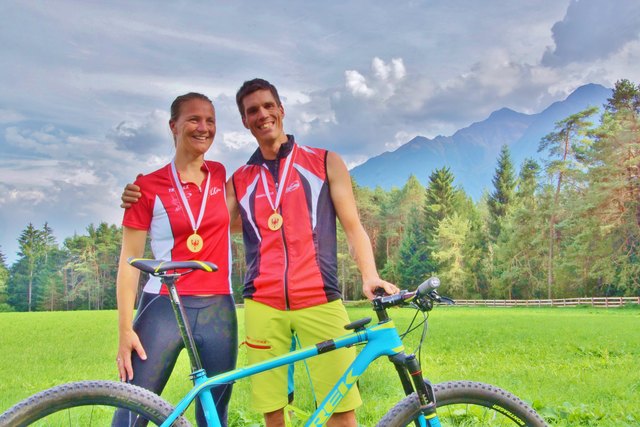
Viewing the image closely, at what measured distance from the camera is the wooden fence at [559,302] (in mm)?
17859

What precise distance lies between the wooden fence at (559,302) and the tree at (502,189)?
19.4 ft

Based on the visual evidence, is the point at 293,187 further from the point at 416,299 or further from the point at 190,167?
the point at 416,299

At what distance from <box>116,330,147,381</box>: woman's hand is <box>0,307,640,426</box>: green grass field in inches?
71.8

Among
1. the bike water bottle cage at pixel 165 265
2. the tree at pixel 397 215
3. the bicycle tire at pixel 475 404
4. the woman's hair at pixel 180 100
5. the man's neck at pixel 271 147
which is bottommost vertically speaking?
the bicycle tire at pixel 475 404

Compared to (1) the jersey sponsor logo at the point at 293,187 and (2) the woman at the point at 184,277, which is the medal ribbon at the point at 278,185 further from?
(2) the woman at the point at 184,277

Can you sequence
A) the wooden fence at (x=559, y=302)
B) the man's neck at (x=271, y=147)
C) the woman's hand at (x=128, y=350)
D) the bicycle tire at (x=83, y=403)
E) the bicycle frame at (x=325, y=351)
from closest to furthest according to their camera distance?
1. the bicycle tire at (x=83, y=403)
2. the bicycle frame at (x=325, y=351)
3. the woman's hand at (x=128, y=350)
4. the man's neck at (x=271, y=147)
5. the wooden fence at (x=559, y=302)

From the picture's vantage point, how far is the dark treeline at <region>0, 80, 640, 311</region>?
57.3 feet

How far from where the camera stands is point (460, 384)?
2.27m

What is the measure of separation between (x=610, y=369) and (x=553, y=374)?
825mm

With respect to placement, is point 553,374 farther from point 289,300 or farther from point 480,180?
point 480,180

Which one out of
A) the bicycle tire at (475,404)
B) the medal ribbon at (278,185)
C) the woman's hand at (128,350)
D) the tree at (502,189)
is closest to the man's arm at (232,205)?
the medal ribbon at (278,185)

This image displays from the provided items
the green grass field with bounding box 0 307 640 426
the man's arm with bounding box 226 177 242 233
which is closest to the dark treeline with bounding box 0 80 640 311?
the green grass field with bounding box 0 307 640 426

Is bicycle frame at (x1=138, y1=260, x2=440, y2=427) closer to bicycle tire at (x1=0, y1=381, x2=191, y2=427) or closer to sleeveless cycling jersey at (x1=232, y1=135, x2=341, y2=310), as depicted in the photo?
bicycle tire at (x1=0, y1=381, x2=191, y2=427)

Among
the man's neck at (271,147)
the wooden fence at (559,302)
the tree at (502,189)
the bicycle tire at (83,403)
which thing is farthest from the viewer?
the tree at (502,189)
